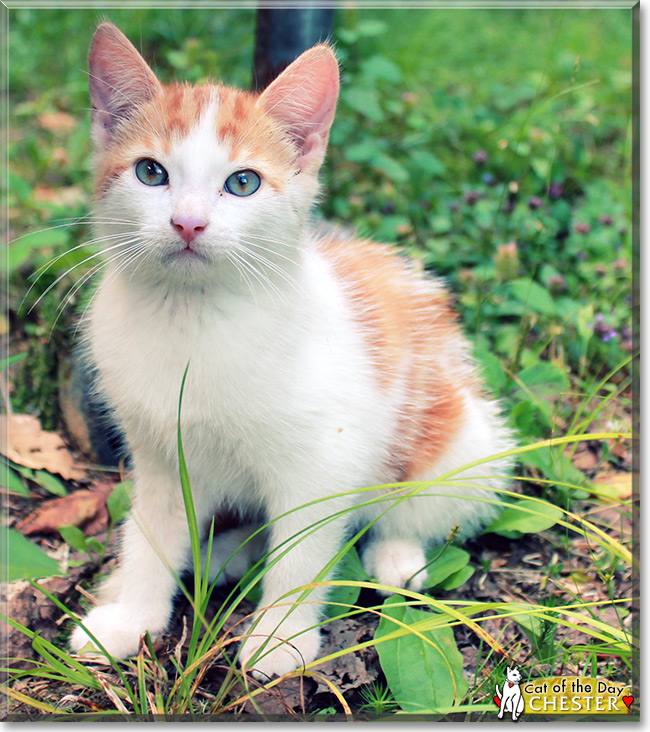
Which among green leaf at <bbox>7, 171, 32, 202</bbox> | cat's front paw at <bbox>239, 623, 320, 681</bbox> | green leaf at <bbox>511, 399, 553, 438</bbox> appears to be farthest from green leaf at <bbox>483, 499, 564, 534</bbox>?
green leaf at <bbox>7, 171, 32, 202</bbox>

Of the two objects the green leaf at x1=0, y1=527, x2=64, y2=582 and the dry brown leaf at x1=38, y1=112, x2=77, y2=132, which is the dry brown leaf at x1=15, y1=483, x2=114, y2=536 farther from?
the dry brown leaf at x1=38, y1=112, x2=77, y2=132

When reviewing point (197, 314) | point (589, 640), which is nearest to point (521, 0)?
point (197, 314)

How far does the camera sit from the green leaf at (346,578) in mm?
1589

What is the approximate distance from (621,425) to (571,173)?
4.36 ft

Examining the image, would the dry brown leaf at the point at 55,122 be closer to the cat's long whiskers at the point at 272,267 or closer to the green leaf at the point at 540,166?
the green leaf at the point at 540,166

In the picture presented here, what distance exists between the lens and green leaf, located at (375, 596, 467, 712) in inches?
52.7

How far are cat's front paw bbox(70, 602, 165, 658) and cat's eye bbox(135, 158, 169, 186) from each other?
96 centimetres

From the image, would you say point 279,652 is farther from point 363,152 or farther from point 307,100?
point 363,152

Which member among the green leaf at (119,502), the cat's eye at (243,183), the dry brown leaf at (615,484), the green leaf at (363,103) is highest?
the green leaf at (363,103)

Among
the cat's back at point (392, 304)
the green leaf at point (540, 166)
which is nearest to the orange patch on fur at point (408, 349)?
the cat's back at point (392, 304)

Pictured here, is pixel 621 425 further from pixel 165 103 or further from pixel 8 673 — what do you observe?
pixel 8 673

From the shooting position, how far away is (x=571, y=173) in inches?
116

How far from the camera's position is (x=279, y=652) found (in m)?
1.47

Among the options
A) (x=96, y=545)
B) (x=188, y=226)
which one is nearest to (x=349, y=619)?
(x=96, y=545)
